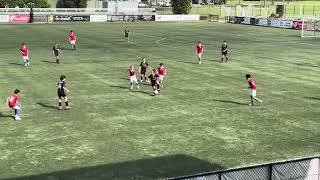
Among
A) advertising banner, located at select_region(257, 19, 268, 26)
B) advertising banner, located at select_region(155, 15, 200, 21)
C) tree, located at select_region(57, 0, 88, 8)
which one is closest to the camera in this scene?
advertising banner, located at select_region(257, 19, 268, 26)

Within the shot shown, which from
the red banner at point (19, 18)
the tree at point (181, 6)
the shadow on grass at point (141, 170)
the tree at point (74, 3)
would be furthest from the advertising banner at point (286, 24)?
the shadow on grass at point (141, 170)

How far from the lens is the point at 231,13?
112625mm

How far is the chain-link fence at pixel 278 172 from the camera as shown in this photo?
36.8 feet

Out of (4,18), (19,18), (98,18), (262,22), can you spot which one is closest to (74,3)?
(98,18)

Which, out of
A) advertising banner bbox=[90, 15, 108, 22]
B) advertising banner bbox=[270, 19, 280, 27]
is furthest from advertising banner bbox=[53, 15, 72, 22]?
advertising banner bbox=[270, 19, 280, 27]

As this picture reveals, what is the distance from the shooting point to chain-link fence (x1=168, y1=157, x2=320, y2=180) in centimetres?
1123

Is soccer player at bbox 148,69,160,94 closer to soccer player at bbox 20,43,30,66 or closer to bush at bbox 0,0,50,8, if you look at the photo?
soccer player at bbox 20,43,30,66

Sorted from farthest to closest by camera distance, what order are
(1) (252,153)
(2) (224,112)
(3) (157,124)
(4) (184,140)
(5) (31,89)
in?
(5) (31,89)
(2) (224,112)
(3) (157,124)
(4) (184,140)
(1) (252,153)

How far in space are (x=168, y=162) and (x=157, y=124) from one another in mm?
4976

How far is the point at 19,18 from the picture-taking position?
82062 millimetres

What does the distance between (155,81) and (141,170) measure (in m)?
11.8

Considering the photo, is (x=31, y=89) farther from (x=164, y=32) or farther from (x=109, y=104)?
(x=164, y=32)

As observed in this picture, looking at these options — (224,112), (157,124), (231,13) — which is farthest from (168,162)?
(231,13)

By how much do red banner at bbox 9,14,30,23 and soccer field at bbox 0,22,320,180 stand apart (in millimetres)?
40498
